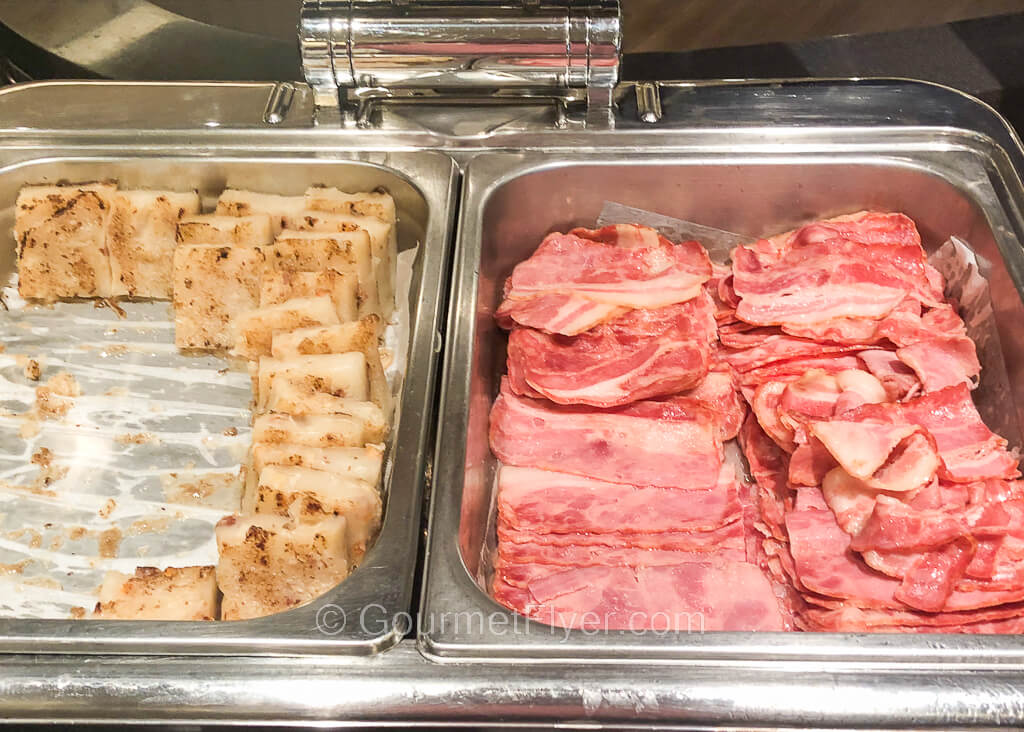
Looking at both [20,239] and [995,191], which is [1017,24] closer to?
[995,191]

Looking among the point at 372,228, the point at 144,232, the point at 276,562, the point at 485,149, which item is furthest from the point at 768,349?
the point at 144,232

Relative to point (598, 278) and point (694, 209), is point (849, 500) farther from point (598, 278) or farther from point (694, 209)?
point (694, 209)

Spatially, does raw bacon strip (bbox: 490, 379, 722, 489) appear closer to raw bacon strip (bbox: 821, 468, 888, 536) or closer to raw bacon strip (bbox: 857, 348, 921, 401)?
raw bacon strip (bbox: 821, 468, 888, 536)

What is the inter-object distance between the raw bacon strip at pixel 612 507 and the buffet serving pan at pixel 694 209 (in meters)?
0.09

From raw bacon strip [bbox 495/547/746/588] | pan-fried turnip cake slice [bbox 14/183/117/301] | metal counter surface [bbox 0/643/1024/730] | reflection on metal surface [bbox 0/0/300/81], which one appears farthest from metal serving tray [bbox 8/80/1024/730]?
reflection on metal surface [bbox 0/0/300/81]

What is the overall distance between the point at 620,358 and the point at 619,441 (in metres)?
0.19

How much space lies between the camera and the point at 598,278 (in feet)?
5.57

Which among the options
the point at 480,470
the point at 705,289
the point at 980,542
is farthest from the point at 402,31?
the point at 980,542

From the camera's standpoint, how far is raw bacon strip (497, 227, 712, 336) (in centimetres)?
164

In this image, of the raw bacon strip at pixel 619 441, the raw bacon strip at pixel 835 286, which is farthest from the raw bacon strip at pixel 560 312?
the raw bacon strip at pixel 835 286

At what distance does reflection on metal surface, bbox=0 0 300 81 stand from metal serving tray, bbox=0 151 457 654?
609mm

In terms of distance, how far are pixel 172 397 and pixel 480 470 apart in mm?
739

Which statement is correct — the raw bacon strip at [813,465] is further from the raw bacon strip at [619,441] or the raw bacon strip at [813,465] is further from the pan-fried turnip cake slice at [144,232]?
the pan-fried turnip cake slice at [144,232]

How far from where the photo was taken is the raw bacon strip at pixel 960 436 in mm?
1373
